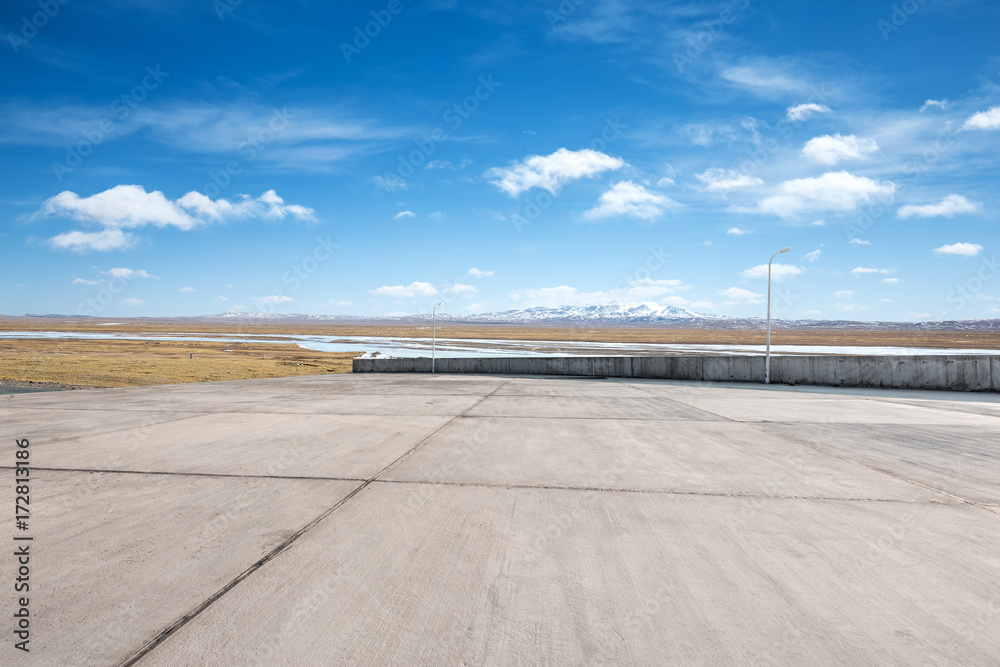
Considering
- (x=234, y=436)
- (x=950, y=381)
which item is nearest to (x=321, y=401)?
(x=234, y=436)

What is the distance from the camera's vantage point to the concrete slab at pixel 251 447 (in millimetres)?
6617

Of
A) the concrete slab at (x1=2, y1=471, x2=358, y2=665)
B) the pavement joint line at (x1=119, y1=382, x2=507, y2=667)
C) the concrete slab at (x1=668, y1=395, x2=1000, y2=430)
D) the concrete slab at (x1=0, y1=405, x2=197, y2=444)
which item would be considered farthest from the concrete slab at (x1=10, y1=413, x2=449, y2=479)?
the concrete slab at (x1=668, y1=395, x2=1000, y2=430)

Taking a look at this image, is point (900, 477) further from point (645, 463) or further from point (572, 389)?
point (572, 389)

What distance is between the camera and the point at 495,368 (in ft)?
87.1

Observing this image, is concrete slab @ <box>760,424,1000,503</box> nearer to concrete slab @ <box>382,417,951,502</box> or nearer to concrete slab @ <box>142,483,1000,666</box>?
concrete slab @ <box>382,417,951,502</box>

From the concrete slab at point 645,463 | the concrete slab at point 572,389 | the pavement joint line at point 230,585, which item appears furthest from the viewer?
the concrete slab at point 572,389

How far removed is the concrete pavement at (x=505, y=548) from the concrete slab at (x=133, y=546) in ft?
0.07

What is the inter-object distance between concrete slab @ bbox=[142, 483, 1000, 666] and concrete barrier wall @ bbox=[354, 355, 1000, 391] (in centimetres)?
1715

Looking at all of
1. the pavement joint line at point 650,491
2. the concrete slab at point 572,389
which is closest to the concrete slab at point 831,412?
the concrete slab at point 572,389

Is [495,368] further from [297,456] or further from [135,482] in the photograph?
[135,482]

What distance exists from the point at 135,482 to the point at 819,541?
7.36 meters

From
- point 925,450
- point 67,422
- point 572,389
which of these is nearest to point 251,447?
point 67,422

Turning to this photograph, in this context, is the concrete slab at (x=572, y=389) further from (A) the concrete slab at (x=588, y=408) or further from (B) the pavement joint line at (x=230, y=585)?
(B) the pavement joint line at (x=230, y=585)

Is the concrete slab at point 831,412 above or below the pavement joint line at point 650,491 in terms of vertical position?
below
